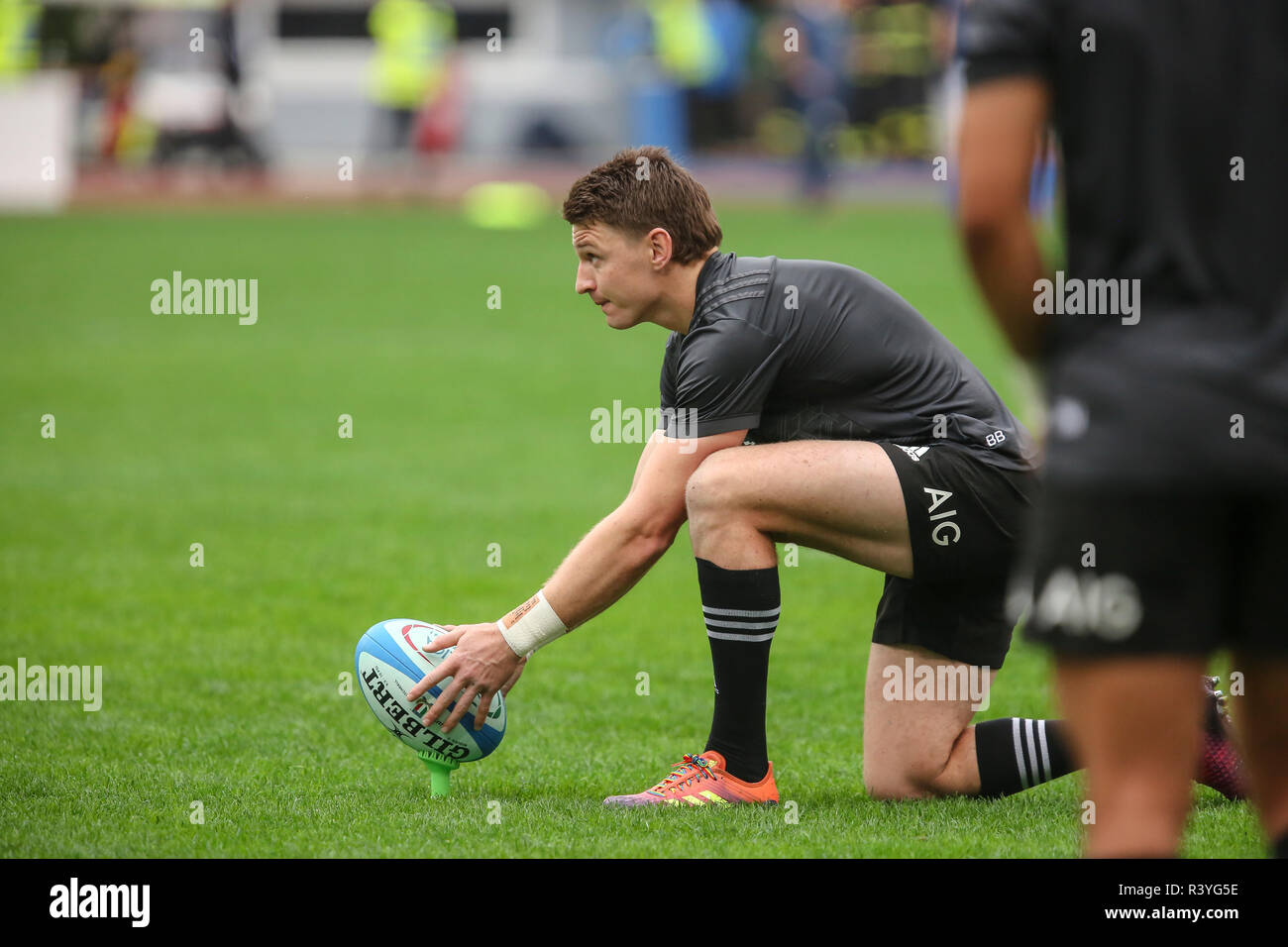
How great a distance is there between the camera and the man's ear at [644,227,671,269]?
412cm

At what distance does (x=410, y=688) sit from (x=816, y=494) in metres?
1.10

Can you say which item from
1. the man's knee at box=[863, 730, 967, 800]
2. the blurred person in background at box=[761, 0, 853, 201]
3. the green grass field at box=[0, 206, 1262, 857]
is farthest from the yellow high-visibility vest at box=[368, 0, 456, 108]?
the man's knee at box=[863, 730, 967, 800]

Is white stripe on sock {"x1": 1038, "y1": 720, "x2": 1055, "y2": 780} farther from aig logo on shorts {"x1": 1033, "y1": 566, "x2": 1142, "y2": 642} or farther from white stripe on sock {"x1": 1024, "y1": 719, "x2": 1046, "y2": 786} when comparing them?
aig logo on shorts {"x1": 1033, "y1": 566, "x2": 1142, "y2": 642}

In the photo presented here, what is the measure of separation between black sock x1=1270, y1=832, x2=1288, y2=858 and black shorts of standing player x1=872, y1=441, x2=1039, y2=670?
189 centimetres

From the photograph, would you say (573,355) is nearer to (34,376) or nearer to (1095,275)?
(34,376)

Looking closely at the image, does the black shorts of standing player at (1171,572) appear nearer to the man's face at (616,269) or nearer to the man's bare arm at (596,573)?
the man's bare arm at (596,573)

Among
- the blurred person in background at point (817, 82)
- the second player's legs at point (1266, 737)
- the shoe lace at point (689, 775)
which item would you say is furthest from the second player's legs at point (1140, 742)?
the blurred person in background at point (817, 82)

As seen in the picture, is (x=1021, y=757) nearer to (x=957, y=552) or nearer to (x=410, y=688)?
(x=957, y=552)

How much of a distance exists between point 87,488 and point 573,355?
5.37 metres

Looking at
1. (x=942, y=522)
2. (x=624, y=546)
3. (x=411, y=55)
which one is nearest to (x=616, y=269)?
(x=624, y=546)

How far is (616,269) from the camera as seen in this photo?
4.14 metres

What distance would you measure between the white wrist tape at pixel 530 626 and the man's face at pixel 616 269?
2.38 ft

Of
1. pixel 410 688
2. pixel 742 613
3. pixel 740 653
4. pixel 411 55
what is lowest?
pixel 410 688
